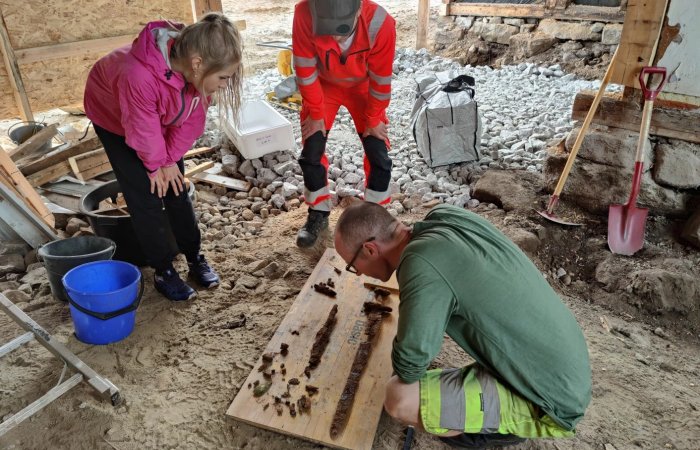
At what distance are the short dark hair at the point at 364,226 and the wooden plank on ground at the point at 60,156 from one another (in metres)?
3.41

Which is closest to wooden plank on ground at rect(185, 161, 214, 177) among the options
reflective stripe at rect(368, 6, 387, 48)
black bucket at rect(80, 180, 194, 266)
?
black bucket at rect(80, 180, 194, 266)

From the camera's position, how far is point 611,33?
7.39 metres

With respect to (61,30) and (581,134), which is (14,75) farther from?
(581,134)

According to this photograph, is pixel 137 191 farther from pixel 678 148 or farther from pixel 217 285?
pixel 678 148

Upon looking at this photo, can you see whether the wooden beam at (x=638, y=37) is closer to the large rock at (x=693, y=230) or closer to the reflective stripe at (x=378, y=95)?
the large rock at (x=693, y=230)

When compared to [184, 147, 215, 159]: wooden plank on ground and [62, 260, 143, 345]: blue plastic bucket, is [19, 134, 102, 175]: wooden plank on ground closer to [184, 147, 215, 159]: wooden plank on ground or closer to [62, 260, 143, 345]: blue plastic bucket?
[184, 147, 215, 159]: wooden plank on ground

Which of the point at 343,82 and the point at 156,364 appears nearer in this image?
the point at 156,364

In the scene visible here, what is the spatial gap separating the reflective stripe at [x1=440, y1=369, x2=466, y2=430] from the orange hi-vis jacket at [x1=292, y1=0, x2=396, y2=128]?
2094 millimetres

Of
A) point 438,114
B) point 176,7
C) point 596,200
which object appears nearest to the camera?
point 596,200

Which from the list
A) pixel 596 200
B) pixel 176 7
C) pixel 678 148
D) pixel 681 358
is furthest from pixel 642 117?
pixel 176 7

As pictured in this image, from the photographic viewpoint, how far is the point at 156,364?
2617mm

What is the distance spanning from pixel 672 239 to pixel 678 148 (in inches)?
26.2

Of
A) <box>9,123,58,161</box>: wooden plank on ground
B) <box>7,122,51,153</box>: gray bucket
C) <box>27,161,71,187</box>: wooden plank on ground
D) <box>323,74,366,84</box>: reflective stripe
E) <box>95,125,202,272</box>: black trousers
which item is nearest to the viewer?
<box>95,125,202,272</box>: black trousers

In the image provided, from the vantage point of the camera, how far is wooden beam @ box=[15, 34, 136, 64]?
4910 mm
